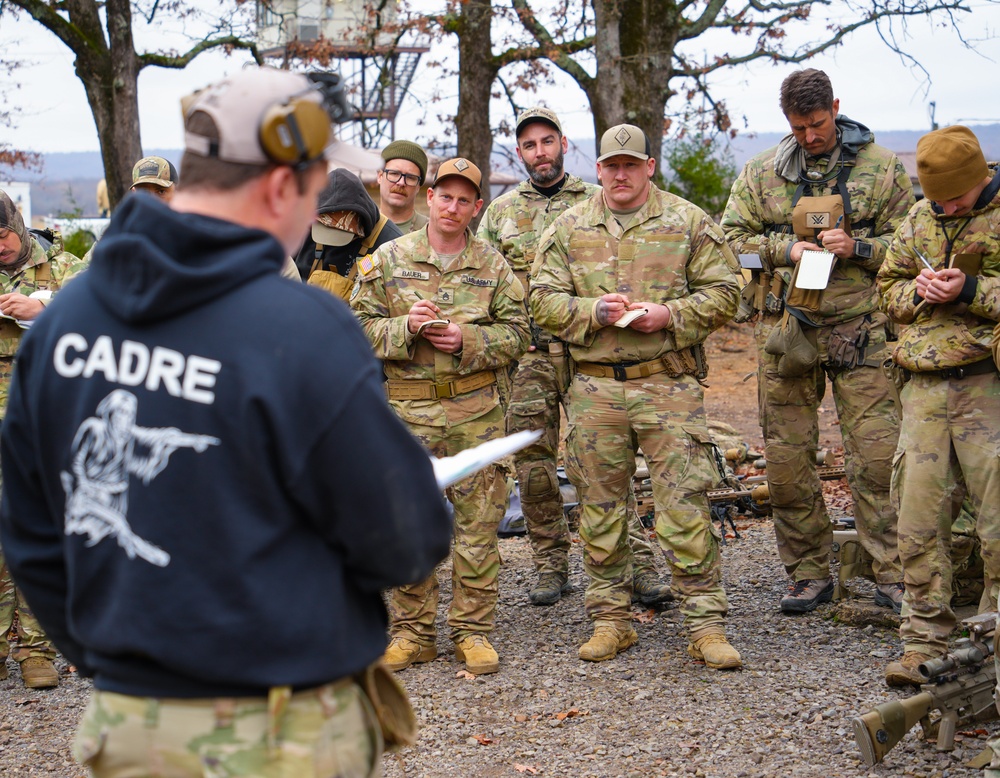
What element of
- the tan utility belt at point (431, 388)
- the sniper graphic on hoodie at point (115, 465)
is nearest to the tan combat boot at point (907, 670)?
the tan utility belt at point (431, 388)

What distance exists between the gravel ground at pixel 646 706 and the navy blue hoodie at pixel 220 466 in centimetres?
278

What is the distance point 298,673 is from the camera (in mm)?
1959

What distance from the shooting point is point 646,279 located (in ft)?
19.1

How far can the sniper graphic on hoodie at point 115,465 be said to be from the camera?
1.93 meters

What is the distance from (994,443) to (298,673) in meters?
3.82

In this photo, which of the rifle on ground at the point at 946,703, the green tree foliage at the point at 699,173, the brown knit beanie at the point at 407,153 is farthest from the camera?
the green tree foliage at the point at 699,173

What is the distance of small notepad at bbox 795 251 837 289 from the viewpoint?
234 inches

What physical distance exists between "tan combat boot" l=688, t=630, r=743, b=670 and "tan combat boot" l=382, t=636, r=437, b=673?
54.0 inches

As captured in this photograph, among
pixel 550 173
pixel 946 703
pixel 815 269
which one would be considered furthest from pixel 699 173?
pixel 946 703

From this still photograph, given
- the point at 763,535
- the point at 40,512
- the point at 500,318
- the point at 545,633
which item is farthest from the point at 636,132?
the point at 40,512

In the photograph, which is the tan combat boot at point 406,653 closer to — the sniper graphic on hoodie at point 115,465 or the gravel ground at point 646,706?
the gravel ground at point 646,706

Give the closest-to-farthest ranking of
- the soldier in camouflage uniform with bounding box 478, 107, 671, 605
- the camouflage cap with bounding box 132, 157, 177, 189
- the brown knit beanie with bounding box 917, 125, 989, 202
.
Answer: the brown knit beanie with bounding box 917, 125, 989, 202, the camouflage cap with bounding box 132, 157, 177, 189, the soldier in camouflage uniform with bounding box 478, 107, 671, 605

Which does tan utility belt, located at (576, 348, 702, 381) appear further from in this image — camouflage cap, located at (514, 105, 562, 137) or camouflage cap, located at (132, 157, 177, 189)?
camouflage cap, located at (132, 157, 177, 189)

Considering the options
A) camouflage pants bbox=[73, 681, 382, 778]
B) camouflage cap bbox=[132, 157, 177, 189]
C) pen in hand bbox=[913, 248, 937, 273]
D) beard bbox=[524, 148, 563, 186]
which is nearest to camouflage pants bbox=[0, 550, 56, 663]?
camouflage cap bbox=[132, 157, 177, 189]
